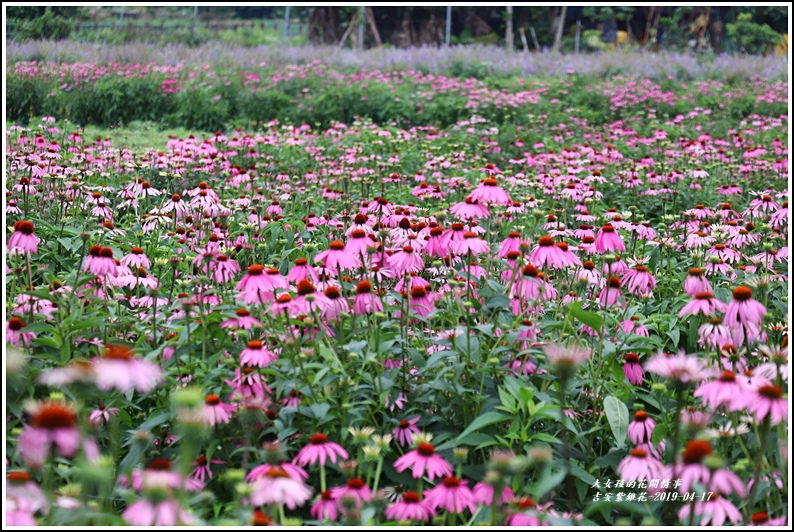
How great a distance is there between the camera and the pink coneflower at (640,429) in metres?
1.77

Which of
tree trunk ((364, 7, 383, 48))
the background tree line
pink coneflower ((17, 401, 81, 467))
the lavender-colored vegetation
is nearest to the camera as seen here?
pink coneflower ((17, 401, 81, 467))

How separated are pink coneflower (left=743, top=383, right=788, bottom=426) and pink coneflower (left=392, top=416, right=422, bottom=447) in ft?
2.46

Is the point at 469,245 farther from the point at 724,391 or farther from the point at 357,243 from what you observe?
the point at 724,391

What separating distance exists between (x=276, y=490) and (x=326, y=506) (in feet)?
0.79

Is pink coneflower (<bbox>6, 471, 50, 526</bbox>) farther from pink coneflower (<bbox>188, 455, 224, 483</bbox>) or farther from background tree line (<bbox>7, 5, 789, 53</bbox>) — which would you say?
background tree line (<bbox>7, 5, 789, 53</bbox>)

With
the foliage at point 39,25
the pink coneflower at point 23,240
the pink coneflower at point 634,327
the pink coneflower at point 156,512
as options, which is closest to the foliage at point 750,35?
the foliage at point 39,25

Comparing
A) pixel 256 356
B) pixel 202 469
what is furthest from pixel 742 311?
pixel 202 469

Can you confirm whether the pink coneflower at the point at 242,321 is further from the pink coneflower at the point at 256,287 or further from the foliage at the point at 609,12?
the foliage at the point at 609,12

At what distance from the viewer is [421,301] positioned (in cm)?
211

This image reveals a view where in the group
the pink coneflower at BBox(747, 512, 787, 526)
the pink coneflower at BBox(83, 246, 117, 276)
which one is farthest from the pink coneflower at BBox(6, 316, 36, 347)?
the pink coneflower at BBox(747, 512, 787, 526)

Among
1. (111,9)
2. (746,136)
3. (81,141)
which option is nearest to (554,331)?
(81,141)

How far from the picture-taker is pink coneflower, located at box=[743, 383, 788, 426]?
1.36m

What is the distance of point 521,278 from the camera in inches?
79.6

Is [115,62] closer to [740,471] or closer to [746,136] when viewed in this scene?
[746,136]
